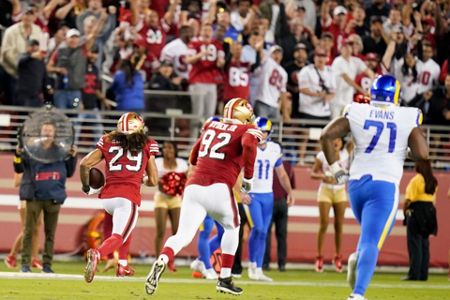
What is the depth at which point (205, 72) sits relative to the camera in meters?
21.0

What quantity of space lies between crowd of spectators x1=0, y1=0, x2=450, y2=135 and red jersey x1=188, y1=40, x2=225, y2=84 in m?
0.02

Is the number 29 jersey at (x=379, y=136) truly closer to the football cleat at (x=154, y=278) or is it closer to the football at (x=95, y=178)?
the football cleat at (x=154, y=278)

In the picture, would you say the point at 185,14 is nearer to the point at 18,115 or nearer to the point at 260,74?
the point at 260,74

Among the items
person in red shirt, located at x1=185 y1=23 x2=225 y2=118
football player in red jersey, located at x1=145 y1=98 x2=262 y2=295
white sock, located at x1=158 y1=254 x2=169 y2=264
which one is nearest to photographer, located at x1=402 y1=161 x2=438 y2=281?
person in red shirt, located at x1=185 y1=23 x2=225 y2=118

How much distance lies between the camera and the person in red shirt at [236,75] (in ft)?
68.7

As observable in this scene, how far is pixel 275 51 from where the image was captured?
71.1 ft

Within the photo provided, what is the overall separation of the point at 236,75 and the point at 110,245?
26.7 feet

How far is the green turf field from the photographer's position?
13.1 m

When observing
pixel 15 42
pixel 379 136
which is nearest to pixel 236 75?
pixel 15 42

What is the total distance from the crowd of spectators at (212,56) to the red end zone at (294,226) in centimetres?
128

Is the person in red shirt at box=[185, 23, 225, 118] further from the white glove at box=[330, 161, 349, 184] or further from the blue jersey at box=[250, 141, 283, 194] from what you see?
the white glove at box=[330, 161, 349, 184]

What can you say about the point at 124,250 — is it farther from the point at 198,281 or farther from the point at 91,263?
the point at 198,281

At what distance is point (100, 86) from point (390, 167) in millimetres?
9848


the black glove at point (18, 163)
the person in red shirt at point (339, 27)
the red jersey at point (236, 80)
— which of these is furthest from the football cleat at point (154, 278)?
the person in red shirt at point (339, 27)
